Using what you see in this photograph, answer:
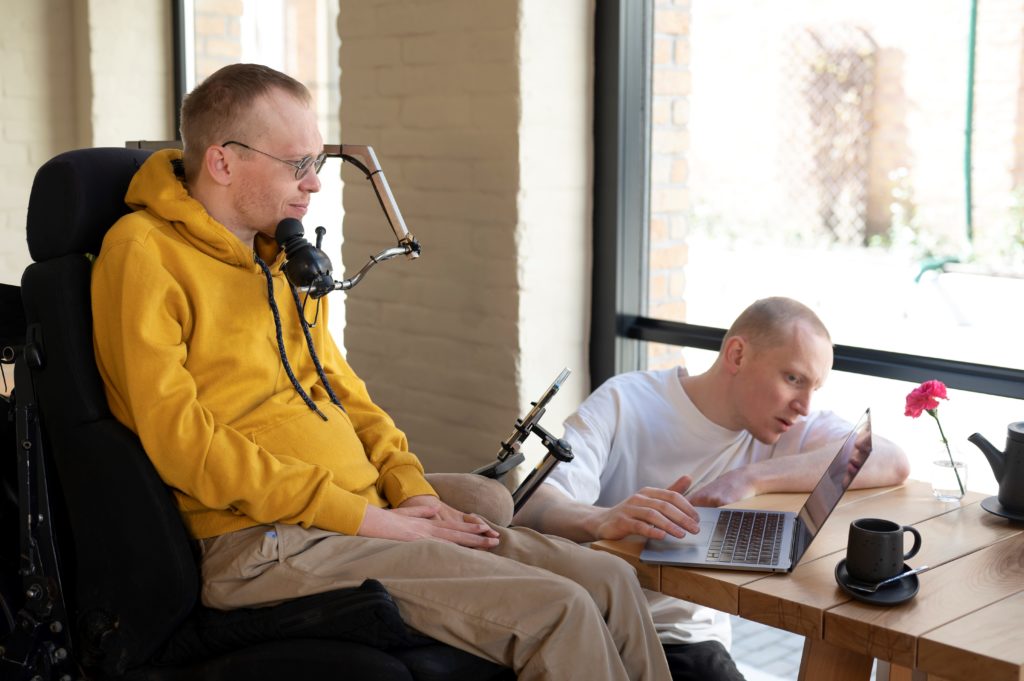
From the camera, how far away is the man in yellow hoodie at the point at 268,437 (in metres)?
1.74

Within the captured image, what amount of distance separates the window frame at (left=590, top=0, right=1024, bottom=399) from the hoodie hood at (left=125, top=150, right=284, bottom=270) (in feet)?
4.03

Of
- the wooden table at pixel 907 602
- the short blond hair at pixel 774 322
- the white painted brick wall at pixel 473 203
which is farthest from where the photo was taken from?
the white painted brick wall at pixel 473 203

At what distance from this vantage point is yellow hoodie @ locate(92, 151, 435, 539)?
70.9 inches

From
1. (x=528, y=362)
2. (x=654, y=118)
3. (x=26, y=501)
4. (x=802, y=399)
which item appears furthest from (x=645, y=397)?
(x=26, y=501)

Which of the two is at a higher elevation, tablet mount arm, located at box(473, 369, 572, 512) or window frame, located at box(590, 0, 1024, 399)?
window frame, located at box(590, 0, 1024, 399)

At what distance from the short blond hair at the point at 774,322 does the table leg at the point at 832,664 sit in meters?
0.68

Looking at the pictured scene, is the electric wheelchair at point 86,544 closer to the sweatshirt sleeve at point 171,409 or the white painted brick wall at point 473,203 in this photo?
the sweatshirt sleeve at point 171,409

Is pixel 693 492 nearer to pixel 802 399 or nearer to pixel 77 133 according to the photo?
pixel 802 399

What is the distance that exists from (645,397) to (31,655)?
3.99 ft

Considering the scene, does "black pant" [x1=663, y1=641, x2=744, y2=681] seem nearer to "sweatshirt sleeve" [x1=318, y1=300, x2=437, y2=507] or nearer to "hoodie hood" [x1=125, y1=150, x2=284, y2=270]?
"sweatshirt sleeve" [x1=318, y1=300, x2=437, y2=507]

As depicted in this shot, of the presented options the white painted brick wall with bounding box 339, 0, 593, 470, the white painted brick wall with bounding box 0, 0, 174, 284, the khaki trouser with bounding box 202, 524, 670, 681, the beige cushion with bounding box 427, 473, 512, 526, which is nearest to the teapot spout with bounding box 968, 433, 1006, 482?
the khaki trouser with bounding box 202, 524, 670, 681

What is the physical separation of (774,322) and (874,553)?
703 mm

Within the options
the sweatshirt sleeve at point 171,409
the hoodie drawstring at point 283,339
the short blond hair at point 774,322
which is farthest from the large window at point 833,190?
the sweatshirt sleeve at point 171,409

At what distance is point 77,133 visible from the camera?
4.45 metres
